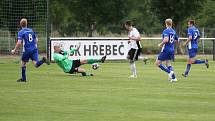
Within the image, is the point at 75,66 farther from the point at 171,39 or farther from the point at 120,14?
the point at 120,14

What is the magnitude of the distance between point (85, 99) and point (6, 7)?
23542 millimetres

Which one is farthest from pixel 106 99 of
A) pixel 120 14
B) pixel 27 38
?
pixel 120 14

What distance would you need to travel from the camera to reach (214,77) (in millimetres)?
25391

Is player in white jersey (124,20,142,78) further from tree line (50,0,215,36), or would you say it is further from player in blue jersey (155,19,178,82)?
tree line (50,0,215,36)

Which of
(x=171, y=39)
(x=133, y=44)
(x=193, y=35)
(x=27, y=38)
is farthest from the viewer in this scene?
(x=193, y=35)

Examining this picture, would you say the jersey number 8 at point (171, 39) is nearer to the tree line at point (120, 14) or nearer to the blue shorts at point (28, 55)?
the blue shorts at point (28, 55)

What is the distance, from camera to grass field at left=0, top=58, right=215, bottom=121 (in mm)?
13812

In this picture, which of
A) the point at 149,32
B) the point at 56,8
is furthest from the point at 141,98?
the point at 149,32

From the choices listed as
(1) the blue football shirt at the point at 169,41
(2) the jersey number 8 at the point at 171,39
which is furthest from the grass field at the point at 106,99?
(2) the jersey number 8 at the point at 171,39

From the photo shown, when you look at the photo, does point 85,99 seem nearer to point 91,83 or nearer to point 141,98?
point 141,98

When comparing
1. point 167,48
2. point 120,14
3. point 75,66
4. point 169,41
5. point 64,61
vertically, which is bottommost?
point 75,66

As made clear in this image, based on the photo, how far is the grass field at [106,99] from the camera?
13.8 meters

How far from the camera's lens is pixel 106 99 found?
16.9 metres

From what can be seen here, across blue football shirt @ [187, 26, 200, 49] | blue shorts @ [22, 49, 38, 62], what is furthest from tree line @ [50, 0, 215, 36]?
blue shorts @ [22, 49, 38, 62]
